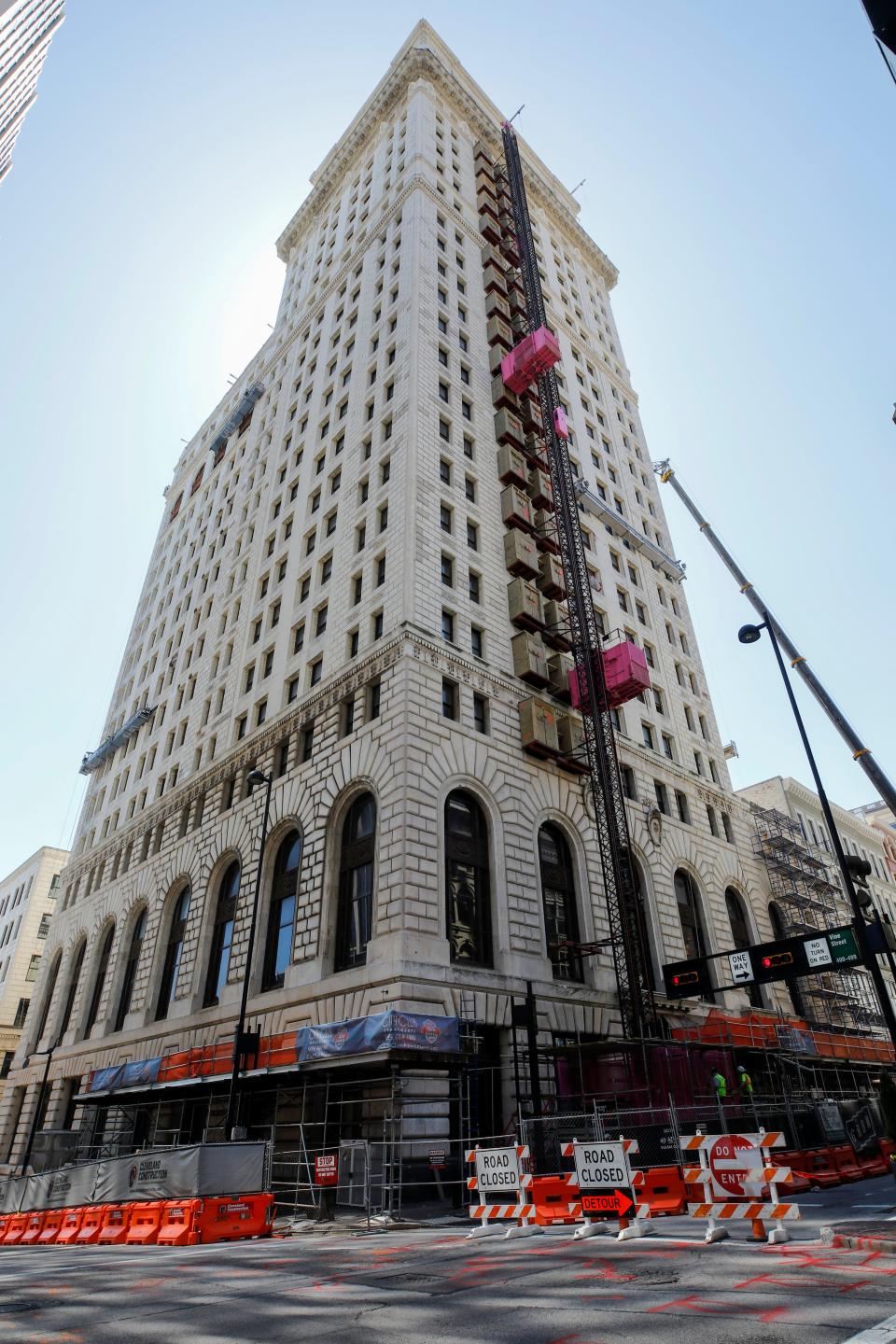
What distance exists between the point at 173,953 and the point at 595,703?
2296 centimetres

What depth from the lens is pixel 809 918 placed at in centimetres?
4469

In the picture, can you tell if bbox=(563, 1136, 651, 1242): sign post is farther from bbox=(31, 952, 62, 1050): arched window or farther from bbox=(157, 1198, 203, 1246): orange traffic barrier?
bbox=(31, 952, 62, 1050): arched window

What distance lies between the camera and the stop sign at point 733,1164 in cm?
1191

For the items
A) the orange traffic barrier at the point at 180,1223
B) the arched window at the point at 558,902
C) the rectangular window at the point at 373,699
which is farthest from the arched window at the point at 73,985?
the orange traffic barrier at the point at 180,1223

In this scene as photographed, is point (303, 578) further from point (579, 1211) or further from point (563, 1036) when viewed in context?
point (579, 1211)

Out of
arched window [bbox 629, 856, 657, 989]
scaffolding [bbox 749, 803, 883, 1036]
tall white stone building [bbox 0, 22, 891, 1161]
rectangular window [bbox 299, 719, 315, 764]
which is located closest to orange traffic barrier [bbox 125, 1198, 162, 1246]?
tall white stone building [bbox 0, 22, 891, 1161]

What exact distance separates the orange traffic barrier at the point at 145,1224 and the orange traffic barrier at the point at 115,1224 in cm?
12

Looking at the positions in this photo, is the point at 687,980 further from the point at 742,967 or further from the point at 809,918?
the point at 809,918

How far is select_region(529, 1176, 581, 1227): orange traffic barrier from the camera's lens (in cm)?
1403

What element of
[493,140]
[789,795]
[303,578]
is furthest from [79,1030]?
[493,140]

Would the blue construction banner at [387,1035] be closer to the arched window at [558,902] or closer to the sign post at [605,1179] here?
the sign post at [605,1179]

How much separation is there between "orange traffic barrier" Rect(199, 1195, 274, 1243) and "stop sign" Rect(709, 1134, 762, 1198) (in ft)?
32.1

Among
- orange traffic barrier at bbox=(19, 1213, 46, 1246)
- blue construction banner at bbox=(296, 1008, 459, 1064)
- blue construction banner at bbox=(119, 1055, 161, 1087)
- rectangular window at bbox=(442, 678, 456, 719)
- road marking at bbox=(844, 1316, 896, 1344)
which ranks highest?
rectangular window at bbox=(442, 678, 456, 719)

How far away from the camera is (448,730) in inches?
1099
